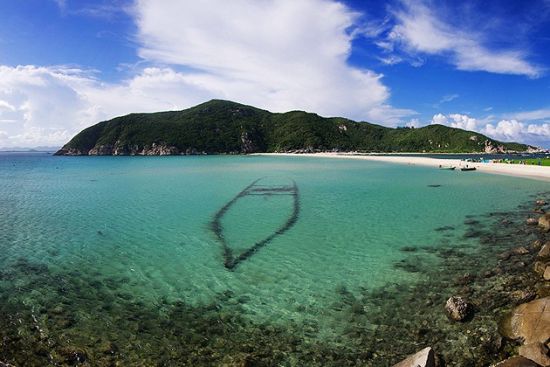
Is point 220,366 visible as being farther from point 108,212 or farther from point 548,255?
point 108,212

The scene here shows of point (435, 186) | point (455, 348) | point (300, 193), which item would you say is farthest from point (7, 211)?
point (435, 186)

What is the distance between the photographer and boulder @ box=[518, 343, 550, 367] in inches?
333

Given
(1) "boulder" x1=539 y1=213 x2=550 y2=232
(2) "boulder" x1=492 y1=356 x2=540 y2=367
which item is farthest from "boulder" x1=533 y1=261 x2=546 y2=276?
(1) "boulder" x1=539 y1=213 x2=550 y2=232

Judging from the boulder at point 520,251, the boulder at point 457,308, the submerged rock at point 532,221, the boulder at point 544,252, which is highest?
the submerged rock at point 532,221

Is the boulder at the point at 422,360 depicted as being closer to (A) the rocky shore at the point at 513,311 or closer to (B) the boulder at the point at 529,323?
(A) the rocky shore at the point at 513,311

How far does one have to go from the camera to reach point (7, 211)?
31.6 m

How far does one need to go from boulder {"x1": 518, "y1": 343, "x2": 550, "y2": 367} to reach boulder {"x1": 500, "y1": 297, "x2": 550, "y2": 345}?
13.9 inches

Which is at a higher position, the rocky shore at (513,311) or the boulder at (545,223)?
the boulder at (545,223)

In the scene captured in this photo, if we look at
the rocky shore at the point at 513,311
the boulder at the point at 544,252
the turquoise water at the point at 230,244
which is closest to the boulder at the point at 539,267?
the rocky shore at the point at 513,311

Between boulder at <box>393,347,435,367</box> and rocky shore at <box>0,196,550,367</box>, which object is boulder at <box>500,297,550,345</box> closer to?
rocky shore at <box>0,196,550,367</box>

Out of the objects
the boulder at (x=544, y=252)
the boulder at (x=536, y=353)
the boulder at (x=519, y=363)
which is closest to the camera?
the boulder at (x=519, y=363)

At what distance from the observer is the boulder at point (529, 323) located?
9.38 metres

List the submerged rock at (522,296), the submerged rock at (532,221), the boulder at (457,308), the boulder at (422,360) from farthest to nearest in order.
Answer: the submerged rock at (532,221) → the submerged rock at (522,296) → the boulder at (457,308) → the boulder at (422,360)

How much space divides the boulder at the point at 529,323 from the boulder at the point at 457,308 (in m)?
1.04
